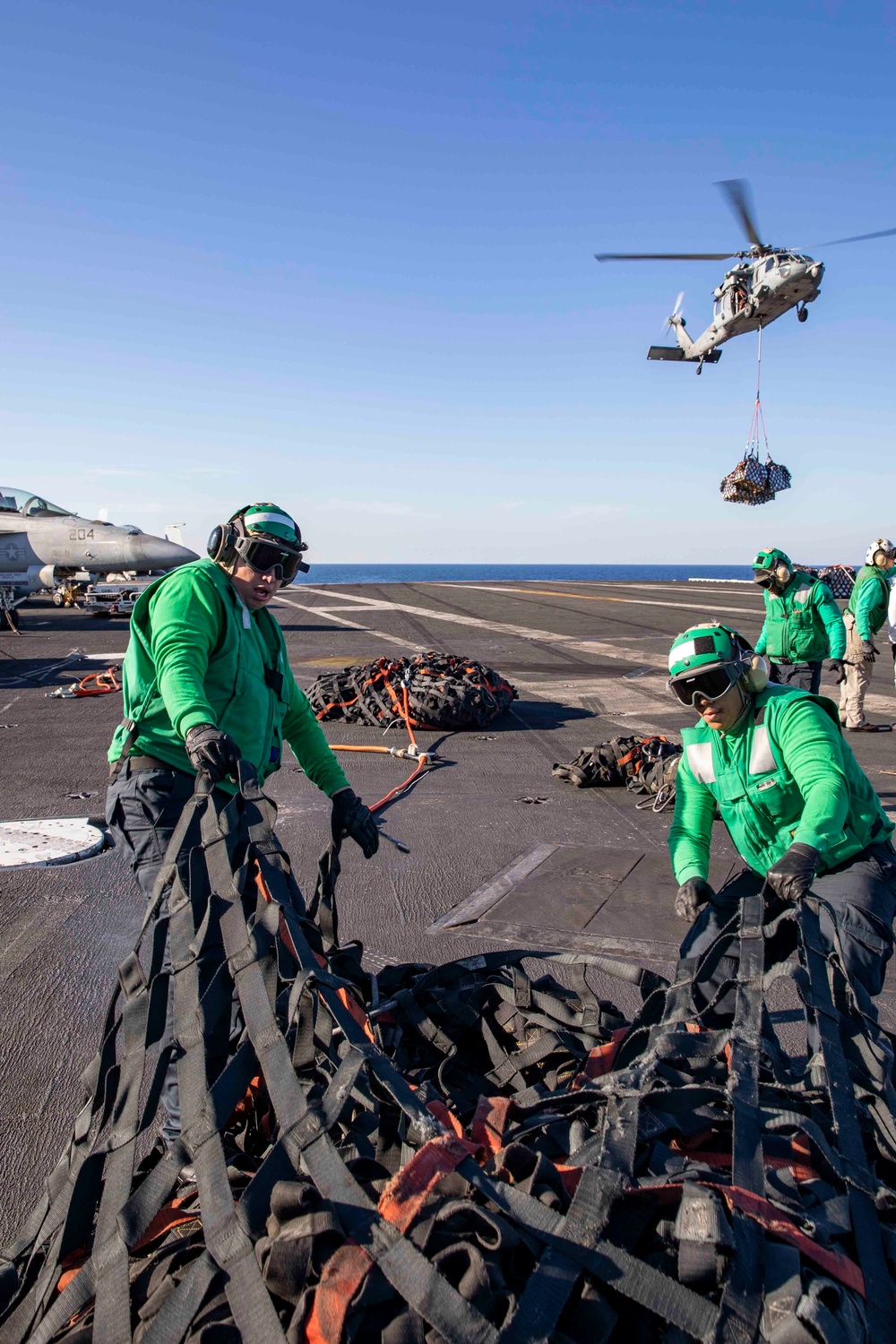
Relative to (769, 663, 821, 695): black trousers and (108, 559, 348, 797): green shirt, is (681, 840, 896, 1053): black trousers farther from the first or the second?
(769, 663, 821, 695): black trousers

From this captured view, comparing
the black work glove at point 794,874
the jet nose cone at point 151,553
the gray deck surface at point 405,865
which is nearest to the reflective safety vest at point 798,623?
the gray deck surface at point 405,865

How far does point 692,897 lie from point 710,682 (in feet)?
2.79

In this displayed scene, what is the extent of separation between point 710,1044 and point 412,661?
10097mm

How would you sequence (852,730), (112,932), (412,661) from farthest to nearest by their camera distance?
(412,661) < (852,730) < (112,932)

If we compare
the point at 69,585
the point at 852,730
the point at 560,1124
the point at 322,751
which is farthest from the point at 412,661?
the point at 69,585

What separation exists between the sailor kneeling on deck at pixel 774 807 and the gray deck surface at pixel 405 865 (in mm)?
496

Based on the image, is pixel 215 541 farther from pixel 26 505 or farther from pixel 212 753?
pixel 26 505

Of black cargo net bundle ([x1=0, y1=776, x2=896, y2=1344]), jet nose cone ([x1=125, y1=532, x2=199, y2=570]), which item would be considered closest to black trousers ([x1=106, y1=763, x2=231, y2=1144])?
black cargo net bundle ([x1=0, y1=776, x2=896, y2=1344])

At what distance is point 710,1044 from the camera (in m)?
2.32

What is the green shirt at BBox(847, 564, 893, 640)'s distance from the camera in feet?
35.7

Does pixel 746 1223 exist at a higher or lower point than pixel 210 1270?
higher

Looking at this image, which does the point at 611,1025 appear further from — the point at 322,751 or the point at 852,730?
the point at 852,730

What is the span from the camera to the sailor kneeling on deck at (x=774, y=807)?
3141 mm

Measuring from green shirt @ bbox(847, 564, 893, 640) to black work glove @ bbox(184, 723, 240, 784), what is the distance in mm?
10070
